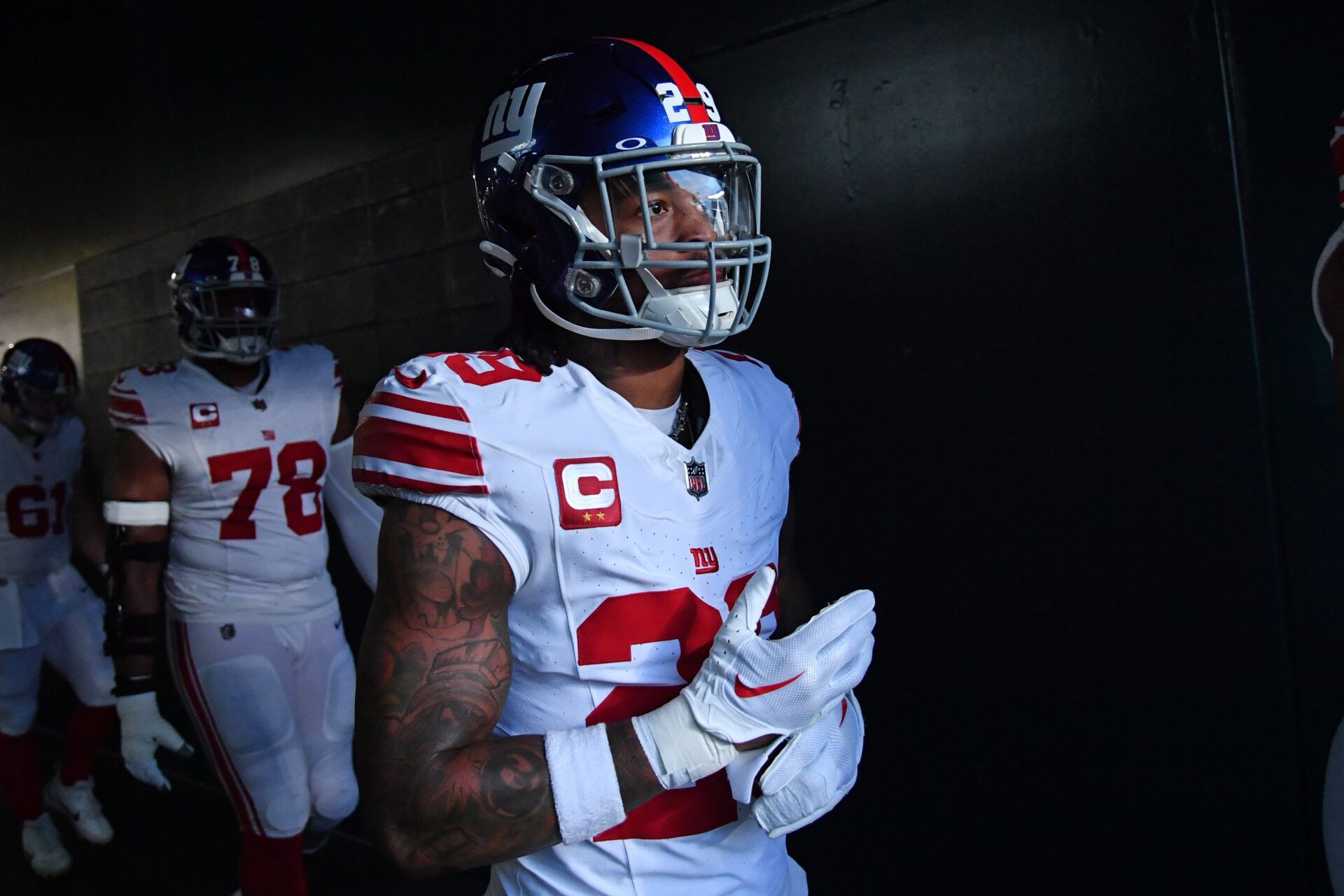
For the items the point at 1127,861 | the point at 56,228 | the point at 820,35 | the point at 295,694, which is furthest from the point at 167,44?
the point at 1127,861

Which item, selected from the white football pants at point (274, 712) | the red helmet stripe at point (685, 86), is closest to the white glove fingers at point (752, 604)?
the red helmet stripe at point (685, 86)

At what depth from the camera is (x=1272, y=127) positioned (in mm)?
1853

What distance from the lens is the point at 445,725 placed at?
1.17 meters

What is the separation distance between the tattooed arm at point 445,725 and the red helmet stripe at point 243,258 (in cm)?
226

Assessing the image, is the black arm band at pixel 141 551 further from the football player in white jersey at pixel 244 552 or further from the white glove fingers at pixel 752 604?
the white glove fingers at pixel 752 604

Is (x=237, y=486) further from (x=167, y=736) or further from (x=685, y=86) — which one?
(x=685, y=86)

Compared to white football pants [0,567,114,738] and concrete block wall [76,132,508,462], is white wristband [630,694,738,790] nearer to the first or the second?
concrete block wall [76,132,508,462]

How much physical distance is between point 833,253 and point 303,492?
5.64 ft

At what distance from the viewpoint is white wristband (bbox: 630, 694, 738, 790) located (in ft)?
3.84

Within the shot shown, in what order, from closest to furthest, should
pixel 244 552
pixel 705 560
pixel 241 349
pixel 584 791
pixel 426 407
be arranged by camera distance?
pixel 584 791 → pixel 426 407 → pixel 705 560 → pixel 244 552 → pixel 241 349

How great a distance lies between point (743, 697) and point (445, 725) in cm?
34

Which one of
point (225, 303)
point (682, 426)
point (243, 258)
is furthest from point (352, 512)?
point (682, 426)

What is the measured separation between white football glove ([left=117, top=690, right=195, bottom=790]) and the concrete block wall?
1.38 meters

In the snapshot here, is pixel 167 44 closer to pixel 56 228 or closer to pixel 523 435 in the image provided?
pixel 56 228
